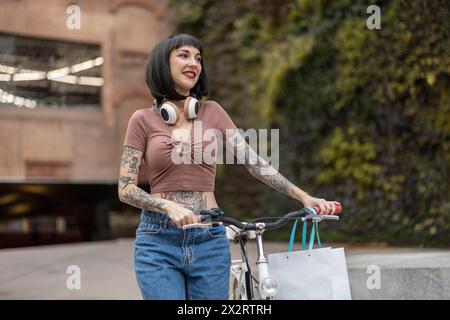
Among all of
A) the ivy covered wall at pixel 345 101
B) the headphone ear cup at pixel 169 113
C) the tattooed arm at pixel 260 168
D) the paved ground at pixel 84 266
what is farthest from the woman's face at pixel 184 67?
the ivy covered wall at pixel 345 101

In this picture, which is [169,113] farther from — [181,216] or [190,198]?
[181,216]

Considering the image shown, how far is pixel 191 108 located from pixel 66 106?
383 inches

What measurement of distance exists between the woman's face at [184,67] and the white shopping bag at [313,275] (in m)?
0.83

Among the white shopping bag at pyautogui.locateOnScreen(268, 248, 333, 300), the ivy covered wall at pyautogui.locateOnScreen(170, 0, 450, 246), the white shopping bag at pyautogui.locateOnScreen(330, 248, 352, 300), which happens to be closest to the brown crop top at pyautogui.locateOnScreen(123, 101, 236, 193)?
the white shopping bag at pyautogui.locateOnScreen(268, 248, 333, 300)

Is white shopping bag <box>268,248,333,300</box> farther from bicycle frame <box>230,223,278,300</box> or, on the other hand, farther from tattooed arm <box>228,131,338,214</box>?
tattooed arm <box>228,131,338,214</box>

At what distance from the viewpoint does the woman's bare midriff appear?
292 centimetres

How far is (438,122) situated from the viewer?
8977 millimetres

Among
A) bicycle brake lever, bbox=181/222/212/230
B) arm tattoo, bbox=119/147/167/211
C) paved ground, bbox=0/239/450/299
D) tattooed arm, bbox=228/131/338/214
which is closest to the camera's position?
bicycle brake lever, bbox=181/222/212/230

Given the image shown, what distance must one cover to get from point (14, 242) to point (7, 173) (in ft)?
3.72

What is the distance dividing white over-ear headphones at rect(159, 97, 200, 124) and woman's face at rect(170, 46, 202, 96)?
7 centimetres

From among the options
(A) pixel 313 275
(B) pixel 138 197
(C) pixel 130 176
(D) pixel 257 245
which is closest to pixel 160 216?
(B) pixel 138 197

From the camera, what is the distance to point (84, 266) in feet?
30.0
